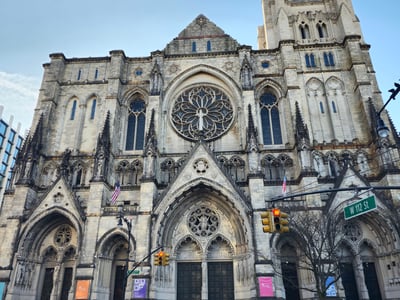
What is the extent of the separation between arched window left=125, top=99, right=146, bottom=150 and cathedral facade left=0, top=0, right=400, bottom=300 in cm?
12

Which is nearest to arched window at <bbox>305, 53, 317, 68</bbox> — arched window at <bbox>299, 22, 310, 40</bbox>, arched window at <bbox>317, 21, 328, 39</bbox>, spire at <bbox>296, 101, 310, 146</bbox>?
arched window at <bbox>299, 22, 310, 40</bbox>

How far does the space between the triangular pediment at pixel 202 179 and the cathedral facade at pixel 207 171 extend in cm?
8

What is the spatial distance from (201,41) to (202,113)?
333 inches

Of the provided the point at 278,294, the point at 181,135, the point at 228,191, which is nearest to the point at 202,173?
the point at 228,191

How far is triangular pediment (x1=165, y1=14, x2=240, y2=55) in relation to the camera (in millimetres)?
31375

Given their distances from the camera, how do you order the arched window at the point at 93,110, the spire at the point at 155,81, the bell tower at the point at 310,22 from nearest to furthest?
the spire at the point at 155,81, the arched window at the point at 93,110, the bell tower at the point at 310,22

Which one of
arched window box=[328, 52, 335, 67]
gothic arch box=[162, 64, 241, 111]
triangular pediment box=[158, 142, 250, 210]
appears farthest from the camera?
arched window box=[328, 52, 335, 67]

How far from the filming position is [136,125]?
2866 centimetres

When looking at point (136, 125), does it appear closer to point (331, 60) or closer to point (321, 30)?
point (331, 60)

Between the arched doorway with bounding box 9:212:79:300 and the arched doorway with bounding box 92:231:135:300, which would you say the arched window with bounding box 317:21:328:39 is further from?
the arched doorway with bounding box 9:212:79:300

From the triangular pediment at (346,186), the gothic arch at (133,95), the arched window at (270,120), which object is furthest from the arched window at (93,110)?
the triangular pediment at (346,186)

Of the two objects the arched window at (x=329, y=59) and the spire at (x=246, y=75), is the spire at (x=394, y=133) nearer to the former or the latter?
the arched window at (x=329, y=59)

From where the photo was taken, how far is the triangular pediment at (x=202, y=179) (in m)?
21.9

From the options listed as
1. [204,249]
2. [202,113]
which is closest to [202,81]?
[202,113]
